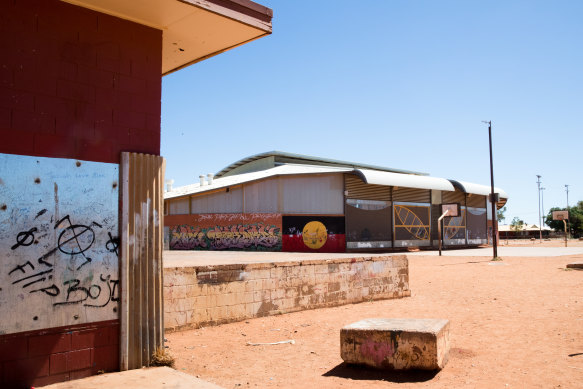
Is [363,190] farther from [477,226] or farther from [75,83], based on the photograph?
[75,83]

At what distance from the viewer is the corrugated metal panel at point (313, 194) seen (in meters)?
32.4

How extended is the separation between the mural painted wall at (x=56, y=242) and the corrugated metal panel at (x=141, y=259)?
0.41 feet

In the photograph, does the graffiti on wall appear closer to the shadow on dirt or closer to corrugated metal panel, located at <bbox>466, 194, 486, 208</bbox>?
corrugated metal panel, located at <bbox>466, 194, 486, 208</bbox>

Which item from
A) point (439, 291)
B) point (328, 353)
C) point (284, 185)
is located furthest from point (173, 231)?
point (328, 353)

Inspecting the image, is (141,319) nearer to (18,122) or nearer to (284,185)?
(18,122)

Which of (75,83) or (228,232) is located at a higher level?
(75,83)

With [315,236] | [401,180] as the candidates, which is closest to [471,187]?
[401,180]

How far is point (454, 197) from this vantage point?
137 ft

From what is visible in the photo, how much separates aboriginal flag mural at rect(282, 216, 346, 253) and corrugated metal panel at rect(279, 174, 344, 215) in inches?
25.7

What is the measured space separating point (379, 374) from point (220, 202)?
30.2 metres

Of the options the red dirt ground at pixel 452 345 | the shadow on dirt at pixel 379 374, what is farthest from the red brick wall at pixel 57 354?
the shadow on dirt at pixel 379 374

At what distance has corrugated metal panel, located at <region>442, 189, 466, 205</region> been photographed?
40.5 m

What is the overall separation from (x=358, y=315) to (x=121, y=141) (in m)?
6.90

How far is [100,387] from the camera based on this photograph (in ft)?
15.2
